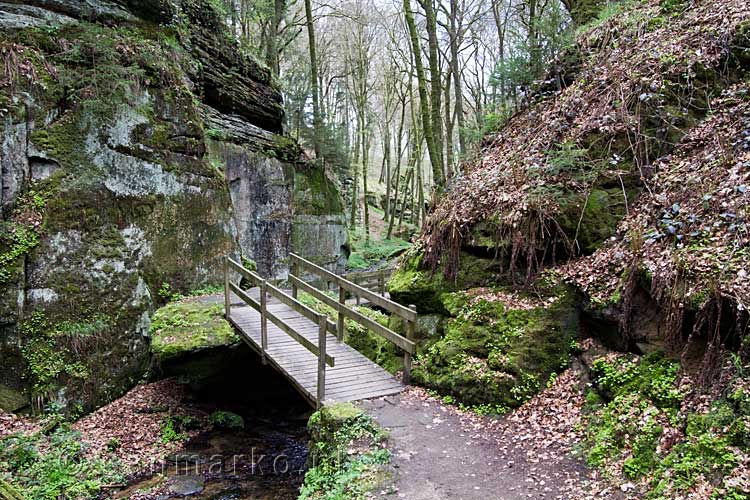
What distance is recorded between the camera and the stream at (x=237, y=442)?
6.96 m

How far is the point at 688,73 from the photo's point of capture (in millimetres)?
7094

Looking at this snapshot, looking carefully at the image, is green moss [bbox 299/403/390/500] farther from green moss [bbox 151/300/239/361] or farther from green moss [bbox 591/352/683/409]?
green moss [bbox 151/300/239/361]

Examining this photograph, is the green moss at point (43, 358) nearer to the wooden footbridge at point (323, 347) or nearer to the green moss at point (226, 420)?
the green moss at point (226, 420)

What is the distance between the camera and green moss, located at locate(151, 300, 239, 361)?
8.78m

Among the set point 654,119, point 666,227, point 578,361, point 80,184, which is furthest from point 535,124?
point 80,184

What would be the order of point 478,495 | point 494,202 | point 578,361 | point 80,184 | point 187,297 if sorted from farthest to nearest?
point 187,297 < point 80,184 < point 494,202 < point 578,361 < point 478,495

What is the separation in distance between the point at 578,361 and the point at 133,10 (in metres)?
12.4

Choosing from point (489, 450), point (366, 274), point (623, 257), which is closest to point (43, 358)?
point (489, 450)

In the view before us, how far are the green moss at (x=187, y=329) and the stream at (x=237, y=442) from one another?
276mm

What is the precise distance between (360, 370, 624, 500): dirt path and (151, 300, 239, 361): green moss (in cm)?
399

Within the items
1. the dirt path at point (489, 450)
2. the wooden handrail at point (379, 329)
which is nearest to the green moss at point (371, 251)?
the wooden handrail at point (379, 329)

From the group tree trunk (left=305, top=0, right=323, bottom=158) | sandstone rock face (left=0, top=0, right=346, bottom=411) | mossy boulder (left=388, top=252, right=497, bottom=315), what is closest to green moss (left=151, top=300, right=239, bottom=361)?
sandstone rock face (left=0, top=0, right=346, bottom=411)

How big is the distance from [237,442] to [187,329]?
2420mm

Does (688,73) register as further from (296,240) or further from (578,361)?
(296,240)
